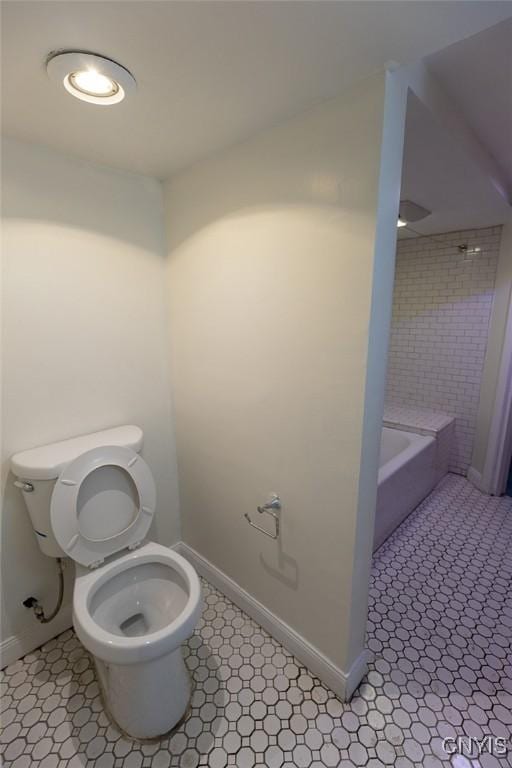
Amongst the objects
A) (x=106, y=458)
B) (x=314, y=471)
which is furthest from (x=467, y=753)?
(x=106, y=458)

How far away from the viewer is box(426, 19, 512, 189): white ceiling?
3.41ft

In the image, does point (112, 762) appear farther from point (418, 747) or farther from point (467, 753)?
point (467, 753)

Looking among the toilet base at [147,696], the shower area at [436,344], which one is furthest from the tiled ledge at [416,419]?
the toilet base at [147,696]

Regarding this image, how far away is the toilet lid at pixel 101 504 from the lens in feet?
4.50

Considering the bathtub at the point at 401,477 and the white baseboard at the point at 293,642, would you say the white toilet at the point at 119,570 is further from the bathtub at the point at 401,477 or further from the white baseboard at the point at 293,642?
the bathtub at the point at 401,477

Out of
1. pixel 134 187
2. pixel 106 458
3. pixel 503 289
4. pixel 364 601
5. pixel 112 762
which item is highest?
pixel 134 187

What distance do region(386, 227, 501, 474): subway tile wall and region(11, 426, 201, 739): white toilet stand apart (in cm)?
273

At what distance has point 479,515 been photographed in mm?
2631

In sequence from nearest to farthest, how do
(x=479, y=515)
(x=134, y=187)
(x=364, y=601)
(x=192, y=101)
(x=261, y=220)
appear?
(x=192, y=101) → (x=261, y=220) → (x=364, y=601) → (x=134, y=187) → (x=479, y=515)

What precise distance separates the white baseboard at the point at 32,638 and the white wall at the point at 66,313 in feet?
0.03

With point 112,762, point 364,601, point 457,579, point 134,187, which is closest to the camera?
point 112,762

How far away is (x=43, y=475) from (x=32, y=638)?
875 mm

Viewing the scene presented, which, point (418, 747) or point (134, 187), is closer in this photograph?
point (418, 747)

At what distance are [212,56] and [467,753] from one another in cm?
229
